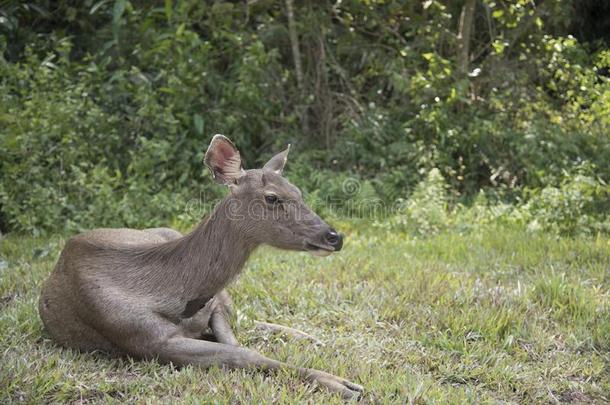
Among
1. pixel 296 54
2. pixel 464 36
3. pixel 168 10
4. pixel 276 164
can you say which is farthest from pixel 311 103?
pixel 276 164

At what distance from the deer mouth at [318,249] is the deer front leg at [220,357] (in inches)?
24.8

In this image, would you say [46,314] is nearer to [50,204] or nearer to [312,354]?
[312,354]

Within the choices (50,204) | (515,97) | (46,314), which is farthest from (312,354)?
(515,97)

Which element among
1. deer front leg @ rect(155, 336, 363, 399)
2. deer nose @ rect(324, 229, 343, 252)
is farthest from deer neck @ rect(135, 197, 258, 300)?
deer nose @ rect(324, 229, 343, 252)

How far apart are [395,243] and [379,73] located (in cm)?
335

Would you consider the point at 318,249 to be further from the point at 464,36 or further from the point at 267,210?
the point at 464,36

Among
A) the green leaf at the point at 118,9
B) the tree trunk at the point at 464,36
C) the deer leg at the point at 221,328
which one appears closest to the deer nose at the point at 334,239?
the deer leg at the point at 221,328

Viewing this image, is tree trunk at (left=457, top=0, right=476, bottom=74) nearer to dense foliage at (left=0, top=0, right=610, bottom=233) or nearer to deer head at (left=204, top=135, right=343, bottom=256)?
dense foliage at (left=0, top=0, right=610, bottom=233)

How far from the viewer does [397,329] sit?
463 centimetres

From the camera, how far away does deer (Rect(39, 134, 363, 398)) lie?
395 centimetres

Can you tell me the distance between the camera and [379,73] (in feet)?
31.5

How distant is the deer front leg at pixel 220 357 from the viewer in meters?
3.76

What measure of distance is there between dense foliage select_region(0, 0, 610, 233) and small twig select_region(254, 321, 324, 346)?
116 inches

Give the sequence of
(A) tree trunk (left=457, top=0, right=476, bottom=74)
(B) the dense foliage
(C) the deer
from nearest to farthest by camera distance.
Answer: (C) the deer
(B) the dense foliage
(A) tree trunk (left=457, top=0, right=476, bottom=74)
